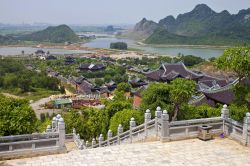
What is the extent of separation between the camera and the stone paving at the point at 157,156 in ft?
39.9

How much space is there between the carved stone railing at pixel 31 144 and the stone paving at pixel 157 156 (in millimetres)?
350

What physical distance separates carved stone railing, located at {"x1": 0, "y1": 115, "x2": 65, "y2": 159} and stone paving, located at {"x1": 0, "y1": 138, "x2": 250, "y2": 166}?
350 mm

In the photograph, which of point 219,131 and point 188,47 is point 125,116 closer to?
point 219,131

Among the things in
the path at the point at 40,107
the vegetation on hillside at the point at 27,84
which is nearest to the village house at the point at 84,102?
the path at the point at 40,107

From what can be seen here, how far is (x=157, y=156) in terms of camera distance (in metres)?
12.8

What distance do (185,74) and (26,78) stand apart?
45.9m

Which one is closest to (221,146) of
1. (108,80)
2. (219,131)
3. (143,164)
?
(219,131)

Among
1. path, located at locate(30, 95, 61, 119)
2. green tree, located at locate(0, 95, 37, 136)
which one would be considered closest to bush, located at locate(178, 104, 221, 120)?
green tree, located at locate(0, 95, 37, 136)

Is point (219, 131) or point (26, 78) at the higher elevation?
point (219, 131)

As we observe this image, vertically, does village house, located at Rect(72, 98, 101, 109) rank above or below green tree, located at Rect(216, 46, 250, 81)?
below

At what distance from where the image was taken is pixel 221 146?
14078 mm

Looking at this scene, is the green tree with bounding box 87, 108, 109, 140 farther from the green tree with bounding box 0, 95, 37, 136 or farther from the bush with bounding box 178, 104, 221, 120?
the green tree with bounding box 0, 95, 37, 136

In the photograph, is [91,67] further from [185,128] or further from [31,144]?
[31,144]

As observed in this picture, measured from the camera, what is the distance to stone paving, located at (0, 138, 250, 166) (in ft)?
39.9
